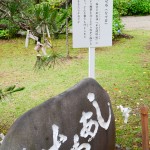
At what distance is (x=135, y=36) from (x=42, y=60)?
26.5ft

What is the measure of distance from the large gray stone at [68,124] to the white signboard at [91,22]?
1.39 metres

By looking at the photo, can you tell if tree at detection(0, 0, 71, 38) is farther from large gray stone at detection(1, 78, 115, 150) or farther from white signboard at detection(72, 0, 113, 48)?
white signboard at detection(72, 0, 113, 48)

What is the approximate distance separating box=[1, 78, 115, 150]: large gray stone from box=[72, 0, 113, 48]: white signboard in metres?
1.39

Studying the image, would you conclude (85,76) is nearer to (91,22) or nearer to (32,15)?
(91,22)

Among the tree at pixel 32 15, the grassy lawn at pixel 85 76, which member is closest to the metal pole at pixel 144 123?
the grassy lawn at pixel 85 76

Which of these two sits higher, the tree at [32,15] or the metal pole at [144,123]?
the tree at [32,15]

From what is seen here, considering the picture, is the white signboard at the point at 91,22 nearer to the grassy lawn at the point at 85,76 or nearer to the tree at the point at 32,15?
the grassy lawn at the point at 85,76


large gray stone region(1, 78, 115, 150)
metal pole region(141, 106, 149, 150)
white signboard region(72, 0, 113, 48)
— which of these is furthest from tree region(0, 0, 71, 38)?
white signboard region(72, 0, 113, 48)

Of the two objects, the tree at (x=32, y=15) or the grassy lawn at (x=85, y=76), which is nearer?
the tree at (x=32, y=15)

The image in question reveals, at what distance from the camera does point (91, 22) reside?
3.62m

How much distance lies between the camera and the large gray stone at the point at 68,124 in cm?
184

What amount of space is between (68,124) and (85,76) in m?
4.33

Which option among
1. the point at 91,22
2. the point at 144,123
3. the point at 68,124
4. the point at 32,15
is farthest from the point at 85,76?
→ the point at 68,124

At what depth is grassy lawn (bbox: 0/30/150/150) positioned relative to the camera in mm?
4571
